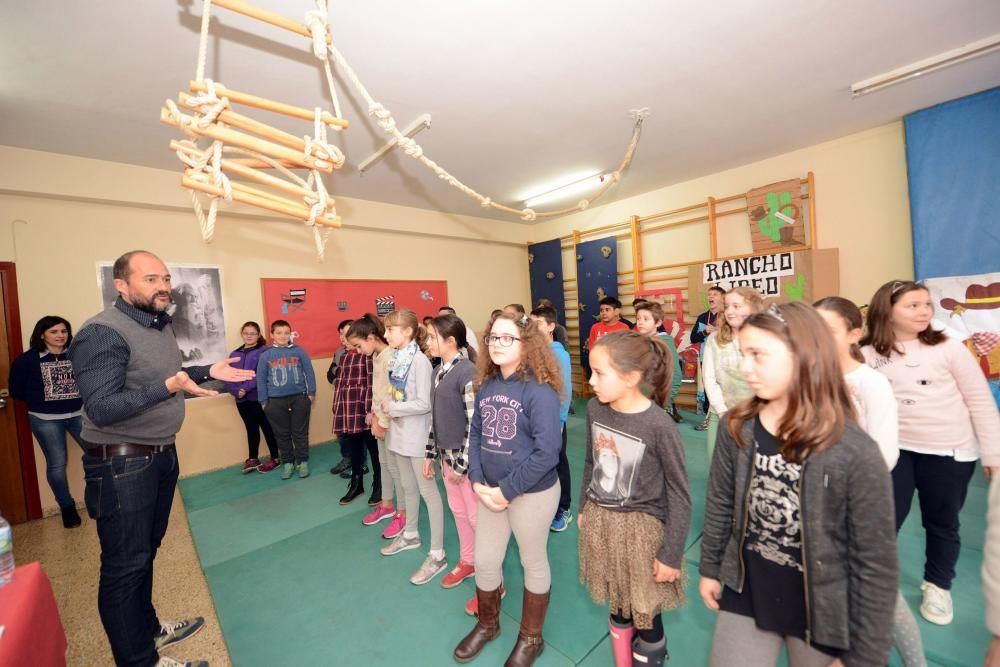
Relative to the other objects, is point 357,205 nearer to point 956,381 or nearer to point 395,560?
point 395,560

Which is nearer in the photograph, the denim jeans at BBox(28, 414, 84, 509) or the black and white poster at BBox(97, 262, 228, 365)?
the denim jeans at BBox(28, 414, 84, 509)

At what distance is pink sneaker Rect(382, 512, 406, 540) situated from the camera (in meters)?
2.71

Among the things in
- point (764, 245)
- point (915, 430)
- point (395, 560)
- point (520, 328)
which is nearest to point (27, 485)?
point (395, 560)

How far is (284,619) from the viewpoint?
81.2 inches

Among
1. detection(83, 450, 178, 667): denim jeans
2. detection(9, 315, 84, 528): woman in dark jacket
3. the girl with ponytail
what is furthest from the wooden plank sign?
detection(9, 315, 84, 528): woman in dark jacket

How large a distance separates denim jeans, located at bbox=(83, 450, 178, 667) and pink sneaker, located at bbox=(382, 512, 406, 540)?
4.13 ft

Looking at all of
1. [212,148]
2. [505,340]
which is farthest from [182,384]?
[505,340]

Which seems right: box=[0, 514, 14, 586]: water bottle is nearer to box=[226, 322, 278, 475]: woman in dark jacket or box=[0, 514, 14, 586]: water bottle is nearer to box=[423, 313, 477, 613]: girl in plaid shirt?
box=[423, 313, 477, 613]: girl in plaid shirt

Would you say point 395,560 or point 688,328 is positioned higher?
point 688,328

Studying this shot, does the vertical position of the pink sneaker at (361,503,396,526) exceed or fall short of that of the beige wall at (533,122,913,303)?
it falls short

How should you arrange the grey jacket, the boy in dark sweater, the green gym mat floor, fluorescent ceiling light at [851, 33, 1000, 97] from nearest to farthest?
the grey jacket, the green gym mat floor, fluorescent ceiling light at [851, 33, 1000, 97], the boy in dark sweater

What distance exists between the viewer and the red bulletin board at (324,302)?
15.0ft

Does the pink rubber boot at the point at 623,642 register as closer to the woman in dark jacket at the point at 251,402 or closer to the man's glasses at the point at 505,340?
the man's glasses at the point at 505,340

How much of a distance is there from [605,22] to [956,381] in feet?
7.46
